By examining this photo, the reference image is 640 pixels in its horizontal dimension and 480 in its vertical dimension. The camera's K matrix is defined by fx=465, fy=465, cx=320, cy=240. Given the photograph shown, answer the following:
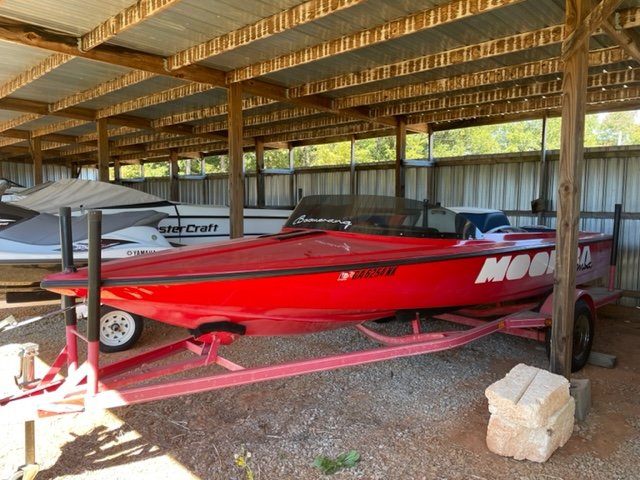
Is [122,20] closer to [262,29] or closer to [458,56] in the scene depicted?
[262,29]

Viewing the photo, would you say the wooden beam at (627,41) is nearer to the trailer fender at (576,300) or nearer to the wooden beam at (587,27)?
the wooden beam at (587,27)

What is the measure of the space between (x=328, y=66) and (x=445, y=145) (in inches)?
790

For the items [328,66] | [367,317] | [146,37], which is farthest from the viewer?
[328,66]

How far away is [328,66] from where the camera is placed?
5.92 meters

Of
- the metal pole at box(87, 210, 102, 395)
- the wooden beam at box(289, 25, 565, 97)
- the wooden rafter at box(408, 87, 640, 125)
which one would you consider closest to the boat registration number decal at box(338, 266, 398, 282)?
the metal pole at box(87, 210, 102, 395)

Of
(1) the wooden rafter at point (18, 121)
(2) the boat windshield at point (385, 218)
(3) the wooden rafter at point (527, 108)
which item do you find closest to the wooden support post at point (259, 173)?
(3) the wooden rafter at point (527, 108)

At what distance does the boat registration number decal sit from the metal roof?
1903 mm

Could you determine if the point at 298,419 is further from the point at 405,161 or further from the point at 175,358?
the point at 405,161

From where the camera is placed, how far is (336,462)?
2496 mm

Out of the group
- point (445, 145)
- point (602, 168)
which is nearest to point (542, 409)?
point (602, 168)

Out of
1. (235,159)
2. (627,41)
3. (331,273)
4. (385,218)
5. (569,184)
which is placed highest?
(627,41)

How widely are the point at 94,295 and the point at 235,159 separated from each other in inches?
164

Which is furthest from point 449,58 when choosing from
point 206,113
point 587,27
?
point 206,113

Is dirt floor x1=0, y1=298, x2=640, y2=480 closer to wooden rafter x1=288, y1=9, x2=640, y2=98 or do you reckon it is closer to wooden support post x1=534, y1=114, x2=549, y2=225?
wooden rafter x1=288, y1=9, x2=640, y2=98
